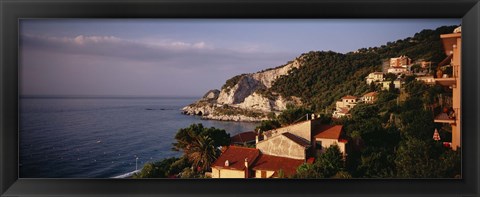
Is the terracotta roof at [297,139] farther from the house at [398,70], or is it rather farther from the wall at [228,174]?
the house at [398,70]

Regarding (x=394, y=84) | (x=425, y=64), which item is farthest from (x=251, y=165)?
(x=425, y=64)

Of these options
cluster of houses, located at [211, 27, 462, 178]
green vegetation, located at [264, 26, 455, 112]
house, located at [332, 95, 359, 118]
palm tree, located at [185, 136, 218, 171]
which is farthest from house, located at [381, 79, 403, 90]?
palm tree, located at [185, 136, 218, 171]

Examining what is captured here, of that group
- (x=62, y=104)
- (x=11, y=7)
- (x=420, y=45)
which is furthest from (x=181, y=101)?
(x=420, y=45)

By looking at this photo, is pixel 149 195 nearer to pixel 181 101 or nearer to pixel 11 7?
pixel 181 101

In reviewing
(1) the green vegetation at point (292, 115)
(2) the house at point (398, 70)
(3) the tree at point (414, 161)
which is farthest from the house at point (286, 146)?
(2) the house at point (398, 70)

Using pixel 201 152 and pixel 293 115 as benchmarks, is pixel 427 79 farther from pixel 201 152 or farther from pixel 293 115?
pixel 201 152

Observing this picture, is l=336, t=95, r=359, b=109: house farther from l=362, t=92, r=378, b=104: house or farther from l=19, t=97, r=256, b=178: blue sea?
l=19, t=97, r=256, b=178: blue sea

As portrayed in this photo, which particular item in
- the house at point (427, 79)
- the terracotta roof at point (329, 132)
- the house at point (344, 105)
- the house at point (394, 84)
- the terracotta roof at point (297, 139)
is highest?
the house at point (427, 79)
